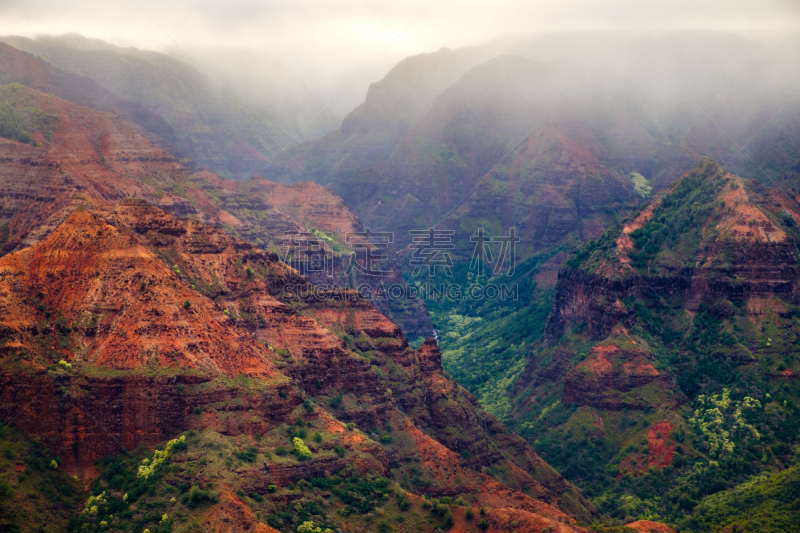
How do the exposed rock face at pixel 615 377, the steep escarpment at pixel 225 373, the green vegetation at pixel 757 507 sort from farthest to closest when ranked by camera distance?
the exposed rock face at pixel 615 377
the green vegetation at pixel 757 507
the steep escarpment at pixel 225 373

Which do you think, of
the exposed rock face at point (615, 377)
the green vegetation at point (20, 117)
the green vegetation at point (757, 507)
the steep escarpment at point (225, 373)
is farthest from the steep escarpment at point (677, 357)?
the green vegetation at point (20, 117)

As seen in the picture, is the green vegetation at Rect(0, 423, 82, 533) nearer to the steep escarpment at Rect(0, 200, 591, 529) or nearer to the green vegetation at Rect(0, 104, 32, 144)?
the steep escarpment at Rect(0, 200, 591, 529)

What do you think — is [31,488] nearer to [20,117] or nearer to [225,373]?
[225,373]

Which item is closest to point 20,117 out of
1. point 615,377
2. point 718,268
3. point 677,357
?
point 615,377

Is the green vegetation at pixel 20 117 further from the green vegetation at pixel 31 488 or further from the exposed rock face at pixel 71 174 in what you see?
the green vegetation at pixel 31 488

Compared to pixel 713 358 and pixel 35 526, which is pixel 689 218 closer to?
pixel 713 358
